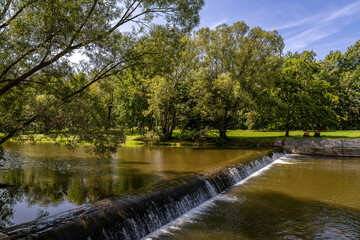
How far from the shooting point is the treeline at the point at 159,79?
8.82 meters

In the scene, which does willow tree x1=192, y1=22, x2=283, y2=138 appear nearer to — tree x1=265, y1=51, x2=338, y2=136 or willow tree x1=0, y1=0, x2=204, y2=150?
tree x1=265, y1=51, x2=338, y2=136

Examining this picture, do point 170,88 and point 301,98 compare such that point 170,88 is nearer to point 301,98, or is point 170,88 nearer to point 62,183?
point 301,98

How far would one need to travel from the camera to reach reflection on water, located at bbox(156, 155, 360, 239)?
21.6ft

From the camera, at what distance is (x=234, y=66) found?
27.3 meters

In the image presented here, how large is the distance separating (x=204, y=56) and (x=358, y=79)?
111 feet

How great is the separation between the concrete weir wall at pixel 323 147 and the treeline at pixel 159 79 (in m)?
4.22

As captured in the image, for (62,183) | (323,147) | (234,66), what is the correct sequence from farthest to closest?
(234,66) < (323,147) < (62,183)

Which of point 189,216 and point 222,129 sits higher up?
point 222,129

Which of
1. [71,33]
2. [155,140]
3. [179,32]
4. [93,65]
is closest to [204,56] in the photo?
[155,140]

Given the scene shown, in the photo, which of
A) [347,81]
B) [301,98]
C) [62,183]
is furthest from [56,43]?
[347,81]

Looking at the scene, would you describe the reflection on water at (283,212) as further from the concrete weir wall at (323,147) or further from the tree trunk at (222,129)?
the tree trunk at (222,129)

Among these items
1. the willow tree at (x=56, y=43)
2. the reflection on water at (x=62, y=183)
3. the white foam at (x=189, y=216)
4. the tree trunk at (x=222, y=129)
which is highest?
the willow tree at (x=56, y=43)

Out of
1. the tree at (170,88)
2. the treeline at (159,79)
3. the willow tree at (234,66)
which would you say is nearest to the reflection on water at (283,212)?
the treeline at (159,79)

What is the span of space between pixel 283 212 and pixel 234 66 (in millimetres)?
21363
